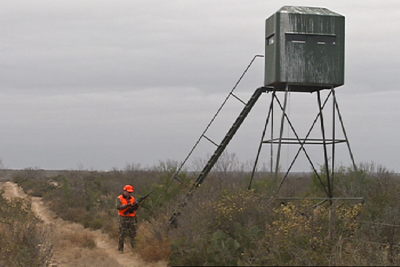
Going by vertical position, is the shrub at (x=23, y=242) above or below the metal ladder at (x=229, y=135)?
below

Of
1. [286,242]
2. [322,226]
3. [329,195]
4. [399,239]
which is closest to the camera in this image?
[286,242]

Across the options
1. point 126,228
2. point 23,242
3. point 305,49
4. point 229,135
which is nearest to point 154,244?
point 126,228

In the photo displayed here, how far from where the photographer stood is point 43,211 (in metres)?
30.8

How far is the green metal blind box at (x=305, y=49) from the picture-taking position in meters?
16.2

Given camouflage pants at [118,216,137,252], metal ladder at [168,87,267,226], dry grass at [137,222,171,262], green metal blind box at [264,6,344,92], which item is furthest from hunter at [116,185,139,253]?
green metal blind box at [264,6,344,92]

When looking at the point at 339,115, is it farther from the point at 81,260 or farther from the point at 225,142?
the point at 81,260

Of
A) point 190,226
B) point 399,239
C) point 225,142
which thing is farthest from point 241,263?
point 225,142

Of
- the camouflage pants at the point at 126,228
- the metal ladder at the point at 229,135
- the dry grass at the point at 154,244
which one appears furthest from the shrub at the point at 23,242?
the metal ladder at the point at 229,135

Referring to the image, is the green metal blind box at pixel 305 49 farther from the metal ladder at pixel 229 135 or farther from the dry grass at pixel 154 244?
the dry grass at pixel 154 244

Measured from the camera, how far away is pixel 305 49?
16.4 metres

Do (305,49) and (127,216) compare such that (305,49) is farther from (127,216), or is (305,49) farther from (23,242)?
(23,242)

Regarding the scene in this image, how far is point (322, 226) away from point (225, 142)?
659cm

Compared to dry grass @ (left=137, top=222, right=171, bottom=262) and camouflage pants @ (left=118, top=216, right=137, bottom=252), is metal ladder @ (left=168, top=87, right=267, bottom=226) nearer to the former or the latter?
dry grass @ (left=137, top=222, right=171, bottom=262)

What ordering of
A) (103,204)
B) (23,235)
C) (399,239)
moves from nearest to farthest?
1. (399,239)
2. (23,235)
3. (103,204)
